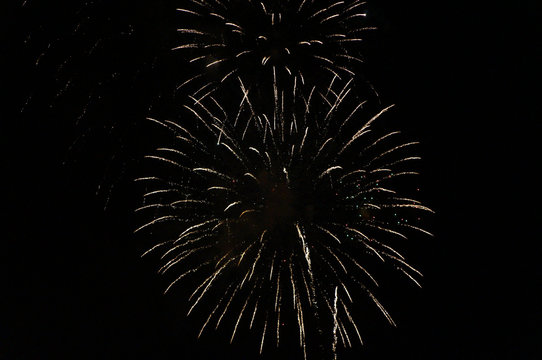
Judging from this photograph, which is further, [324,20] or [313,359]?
[313,359]

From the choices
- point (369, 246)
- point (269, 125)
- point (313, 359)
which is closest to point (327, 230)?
point (369, 246)

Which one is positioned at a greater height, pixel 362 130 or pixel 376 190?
pixel 362 130

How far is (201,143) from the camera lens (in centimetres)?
725

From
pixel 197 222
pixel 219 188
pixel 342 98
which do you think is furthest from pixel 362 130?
pixel 197 222

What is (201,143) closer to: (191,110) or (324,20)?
(191,110)

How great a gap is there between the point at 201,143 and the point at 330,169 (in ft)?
5.60

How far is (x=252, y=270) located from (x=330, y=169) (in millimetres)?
1708

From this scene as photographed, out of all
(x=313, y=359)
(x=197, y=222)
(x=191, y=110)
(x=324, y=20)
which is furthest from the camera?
(x=313, y=359)

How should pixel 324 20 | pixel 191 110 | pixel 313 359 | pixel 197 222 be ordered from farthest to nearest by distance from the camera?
pixel 313 359
pixel 197 222
pixel 191 110
pixel 324 20

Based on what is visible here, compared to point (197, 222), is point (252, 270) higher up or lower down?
lower down

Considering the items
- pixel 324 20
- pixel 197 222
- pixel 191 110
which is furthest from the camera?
pixel 197 222

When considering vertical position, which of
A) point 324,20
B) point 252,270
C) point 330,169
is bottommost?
point 252,270

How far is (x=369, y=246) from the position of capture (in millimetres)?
7168

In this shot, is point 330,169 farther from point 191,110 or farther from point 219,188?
point 191,110
